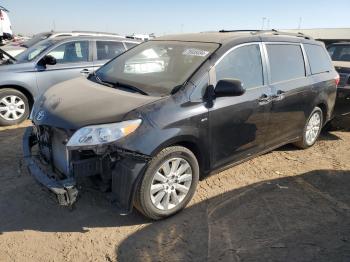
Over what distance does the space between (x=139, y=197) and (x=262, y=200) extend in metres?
1.59

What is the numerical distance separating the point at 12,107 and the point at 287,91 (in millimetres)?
4795

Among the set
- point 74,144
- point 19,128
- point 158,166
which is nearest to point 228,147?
point 158,166

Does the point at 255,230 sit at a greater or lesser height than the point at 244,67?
lesser

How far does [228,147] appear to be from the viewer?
4.14 m

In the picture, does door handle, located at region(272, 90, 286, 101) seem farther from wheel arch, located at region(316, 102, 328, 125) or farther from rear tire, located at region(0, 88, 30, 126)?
rear tire, located at region(0, 88, 30, 126)

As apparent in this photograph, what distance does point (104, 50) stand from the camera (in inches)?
303

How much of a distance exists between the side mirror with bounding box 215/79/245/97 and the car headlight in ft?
3.45

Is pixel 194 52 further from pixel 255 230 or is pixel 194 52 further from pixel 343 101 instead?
pixel 343 101

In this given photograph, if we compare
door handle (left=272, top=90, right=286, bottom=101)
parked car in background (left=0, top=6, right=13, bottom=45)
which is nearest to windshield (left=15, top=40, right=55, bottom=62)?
door handle (left=272, top=90, right=286, bottom=101)

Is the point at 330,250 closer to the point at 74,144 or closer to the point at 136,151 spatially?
the point at 136,151

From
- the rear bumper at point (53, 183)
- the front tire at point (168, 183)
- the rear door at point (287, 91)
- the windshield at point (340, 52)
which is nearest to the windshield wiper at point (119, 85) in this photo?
the front tire at point (168, 183)

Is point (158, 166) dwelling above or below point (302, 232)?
above

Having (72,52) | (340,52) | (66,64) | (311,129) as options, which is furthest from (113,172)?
(340,52)

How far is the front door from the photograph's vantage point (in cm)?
394
